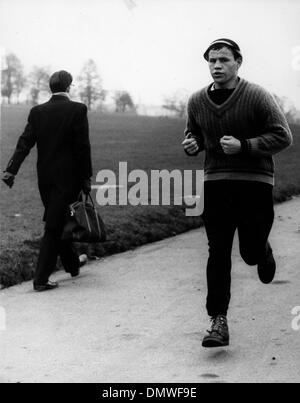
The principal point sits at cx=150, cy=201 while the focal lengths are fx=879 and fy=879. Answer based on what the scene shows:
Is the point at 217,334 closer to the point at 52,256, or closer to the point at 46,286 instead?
the point at 46,286

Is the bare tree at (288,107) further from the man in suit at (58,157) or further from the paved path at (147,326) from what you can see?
the man in suit at (58,157)

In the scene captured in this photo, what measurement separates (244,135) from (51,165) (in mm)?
2634

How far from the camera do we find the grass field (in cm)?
847

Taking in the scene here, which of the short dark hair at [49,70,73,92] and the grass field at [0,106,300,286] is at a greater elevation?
the short dark hair at [49,70,73,92]

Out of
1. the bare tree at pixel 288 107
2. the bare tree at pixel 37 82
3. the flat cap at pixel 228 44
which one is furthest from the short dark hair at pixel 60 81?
the bare tree at pixel 37 82

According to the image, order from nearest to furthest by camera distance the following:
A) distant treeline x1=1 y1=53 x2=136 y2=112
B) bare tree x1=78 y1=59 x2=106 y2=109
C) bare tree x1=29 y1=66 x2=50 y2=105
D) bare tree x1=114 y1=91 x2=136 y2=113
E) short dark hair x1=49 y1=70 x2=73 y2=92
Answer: short dark hair x1=49 y1=70 x2=73 y2=92
bare tree x1=78 y1=59 x2=106 y2=109
distant treeline x1=1 y1=53 x2=136 y2=112
bare tree x1=114 y1=91 x2=136 y2=113
bare tree x1=29 y1=66 x2=50 y2=105

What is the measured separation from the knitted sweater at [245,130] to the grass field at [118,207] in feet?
9.16

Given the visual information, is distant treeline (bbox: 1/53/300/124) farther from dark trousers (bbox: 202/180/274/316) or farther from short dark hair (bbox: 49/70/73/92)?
dark trousers (bbox: 202/180/274/316)

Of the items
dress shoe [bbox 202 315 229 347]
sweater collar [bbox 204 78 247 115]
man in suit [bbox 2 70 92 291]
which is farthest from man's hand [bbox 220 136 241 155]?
man in suit [bbox 2 70 92 291]

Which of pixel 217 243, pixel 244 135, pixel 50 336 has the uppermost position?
pixel 244 135

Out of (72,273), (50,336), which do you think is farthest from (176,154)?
(50,336)

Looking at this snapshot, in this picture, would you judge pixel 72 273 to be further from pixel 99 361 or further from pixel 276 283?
pixel 99 361

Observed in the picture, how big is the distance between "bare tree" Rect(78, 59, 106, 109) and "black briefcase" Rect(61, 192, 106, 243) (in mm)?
14034
